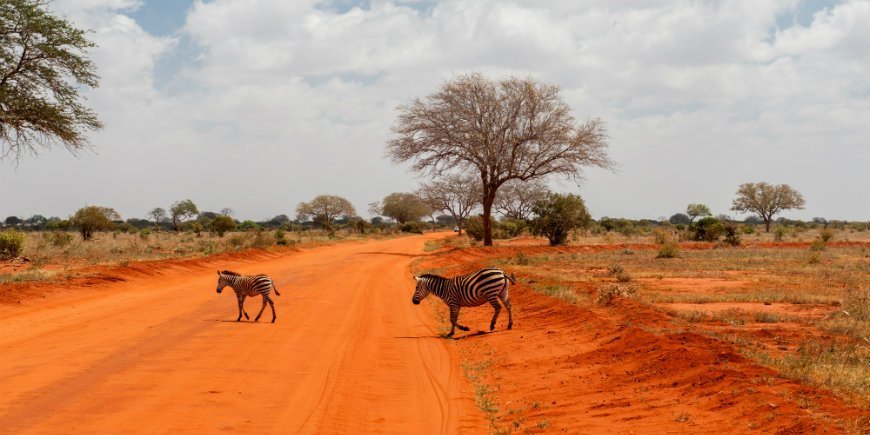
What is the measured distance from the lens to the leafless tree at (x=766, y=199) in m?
91.2

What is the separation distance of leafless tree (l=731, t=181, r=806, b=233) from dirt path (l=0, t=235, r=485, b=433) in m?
85.8

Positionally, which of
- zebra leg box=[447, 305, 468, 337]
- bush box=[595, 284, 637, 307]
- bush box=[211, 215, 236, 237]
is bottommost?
zebra leg box=[447, 305, 468, 337]

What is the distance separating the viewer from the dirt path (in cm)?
832

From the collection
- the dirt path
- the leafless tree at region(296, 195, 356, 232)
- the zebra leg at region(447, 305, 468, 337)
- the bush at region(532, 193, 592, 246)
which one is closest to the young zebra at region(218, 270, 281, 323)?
the dirt path

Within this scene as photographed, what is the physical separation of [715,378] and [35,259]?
2878cm

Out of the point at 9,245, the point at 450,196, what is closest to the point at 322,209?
the point at 450,196

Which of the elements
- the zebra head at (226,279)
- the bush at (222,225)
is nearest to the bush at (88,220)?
the bush at (222,225)

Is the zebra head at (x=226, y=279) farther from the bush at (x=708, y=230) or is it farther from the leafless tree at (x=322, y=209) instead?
the leafless tree at (x=322, y=209)

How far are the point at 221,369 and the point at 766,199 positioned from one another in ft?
314

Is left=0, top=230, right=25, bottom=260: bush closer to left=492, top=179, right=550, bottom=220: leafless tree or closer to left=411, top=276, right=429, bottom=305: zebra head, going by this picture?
left=411, top=276, right=429, bottom=305: zebra head

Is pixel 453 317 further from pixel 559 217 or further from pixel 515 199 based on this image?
pixel 515 199

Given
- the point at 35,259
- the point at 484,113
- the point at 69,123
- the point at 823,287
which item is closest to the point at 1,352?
the point at 69,123

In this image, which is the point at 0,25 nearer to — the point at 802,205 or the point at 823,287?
the point at 823,287

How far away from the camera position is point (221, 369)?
424 inches
